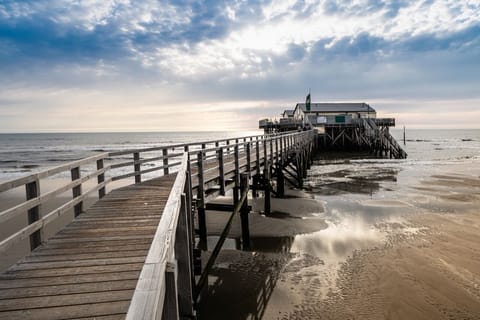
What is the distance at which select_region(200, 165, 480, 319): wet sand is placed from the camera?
225 inches

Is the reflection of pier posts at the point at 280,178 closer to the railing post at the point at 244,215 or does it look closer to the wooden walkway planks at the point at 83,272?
the railing post at the point at 244,215

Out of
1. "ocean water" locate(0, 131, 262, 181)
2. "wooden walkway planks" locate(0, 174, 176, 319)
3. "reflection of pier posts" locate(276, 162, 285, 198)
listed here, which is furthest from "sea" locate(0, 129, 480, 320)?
"ocean water" locate(0, 131, 262, 181)

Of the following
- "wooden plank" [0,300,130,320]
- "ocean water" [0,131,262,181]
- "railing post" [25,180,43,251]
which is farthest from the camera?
"ocean water" [0,131,262,181]

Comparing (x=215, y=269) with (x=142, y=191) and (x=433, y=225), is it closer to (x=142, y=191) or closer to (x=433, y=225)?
(x=142, y=191)

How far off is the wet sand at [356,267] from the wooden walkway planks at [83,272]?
2314 mm

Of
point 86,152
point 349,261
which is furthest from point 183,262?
point 86,152

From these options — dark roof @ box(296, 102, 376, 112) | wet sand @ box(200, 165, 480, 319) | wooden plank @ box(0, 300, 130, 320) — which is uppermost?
dark roof @ box(296, 102, 376, 112)

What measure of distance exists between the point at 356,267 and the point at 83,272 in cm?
581

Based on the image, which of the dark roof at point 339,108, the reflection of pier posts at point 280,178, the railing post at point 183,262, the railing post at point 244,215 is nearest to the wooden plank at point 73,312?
the railing post at point 183,262

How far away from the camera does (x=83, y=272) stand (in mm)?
3451

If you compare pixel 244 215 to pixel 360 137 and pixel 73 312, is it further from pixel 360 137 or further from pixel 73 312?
pixel 360 137

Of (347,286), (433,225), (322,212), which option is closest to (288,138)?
(322,212)

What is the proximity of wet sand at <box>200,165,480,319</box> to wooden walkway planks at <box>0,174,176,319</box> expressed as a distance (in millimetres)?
2314

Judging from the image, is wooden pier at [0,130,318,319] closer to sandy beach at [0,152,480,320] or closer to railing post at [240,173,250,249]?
sandy beach at [0,152,480,320]
